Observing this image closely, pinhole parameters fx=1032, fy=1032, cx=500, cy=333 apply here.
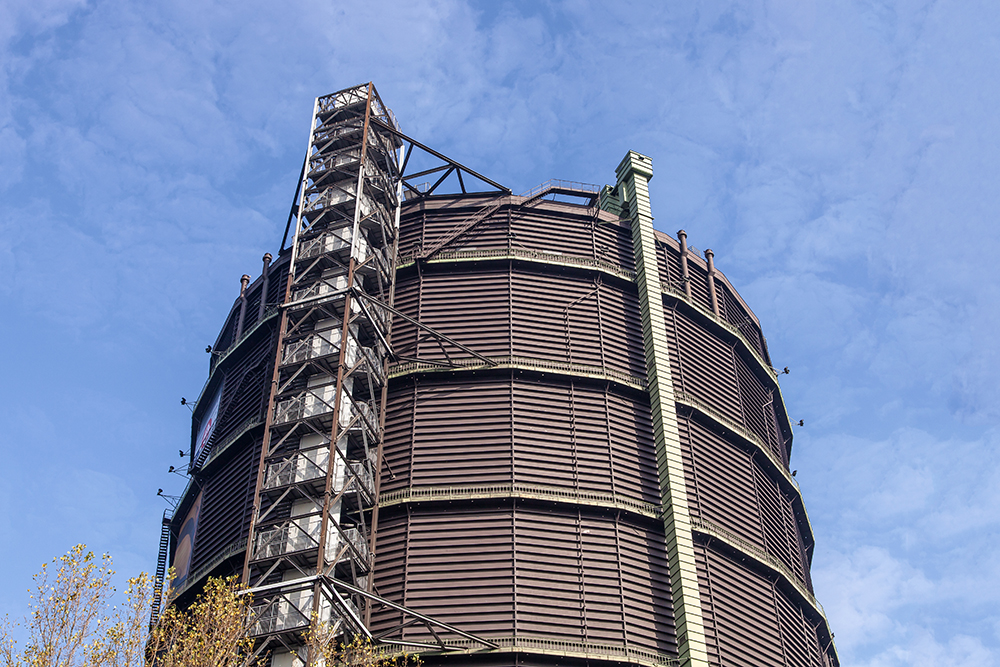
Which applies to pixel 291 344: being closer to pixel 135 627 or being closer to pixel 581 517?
pixel 581 517

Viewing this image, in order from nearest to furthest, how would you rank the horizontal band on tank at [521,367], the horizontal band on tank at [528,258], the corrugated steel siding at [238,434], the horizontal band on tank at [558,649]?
the horizontal band on tank at [558,649], the horizontal band on tank at [521,367], the corrugated steel siding at [238,434], the horizontal band on tank at [528,258]

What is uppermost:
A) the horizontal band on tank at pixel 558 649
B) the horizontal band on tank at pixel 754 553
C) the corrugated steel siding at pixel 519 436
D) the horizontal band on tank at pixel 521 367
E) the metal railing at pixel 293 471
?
the horizontal band on tank at pixel 521 367

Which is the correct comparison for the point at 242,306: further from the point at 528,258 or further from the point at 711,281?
the point at 711,281

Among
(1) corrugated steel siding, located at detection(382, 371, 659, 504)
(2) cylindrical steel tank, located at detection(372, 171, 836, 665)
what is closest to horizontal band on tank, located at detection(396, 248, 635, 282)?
(2) cylindrical steel tank, located at detection(372, 171, 836, 665)

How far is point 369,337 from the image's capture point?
29797mm

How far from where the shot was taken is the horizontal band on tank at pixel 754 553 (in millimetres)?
27641

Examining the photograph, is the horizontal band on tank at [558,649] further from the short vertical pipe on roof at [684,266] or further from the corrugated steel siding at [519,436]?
the short vertical pipe on roof at [684,266]

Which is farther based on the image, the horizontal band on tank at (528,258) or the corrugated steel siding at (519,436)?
the horizontal band on tank at (528,258)

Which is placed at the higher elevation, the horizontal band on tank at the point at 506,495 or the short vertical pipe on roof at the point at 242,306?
the short vertical pipe on roof at the point at 242,306

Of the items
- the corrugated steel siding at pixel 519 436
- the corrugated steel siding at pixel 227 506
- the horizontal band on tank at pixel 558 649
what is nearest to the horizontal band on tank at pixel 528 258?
the corrugated steel siding at pixel 519 436

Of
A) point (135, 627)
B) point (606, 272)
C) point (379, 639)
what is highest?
point (606, 272)

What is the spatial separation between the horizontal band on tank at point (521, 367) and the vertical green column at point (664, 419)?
Result: 1.14 m

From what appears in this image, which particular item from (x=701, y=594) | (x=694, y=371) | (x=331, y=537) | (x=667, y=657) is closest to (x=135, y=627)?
(x=331, y=537)

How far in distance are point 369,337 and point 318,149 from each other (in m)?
7.98
